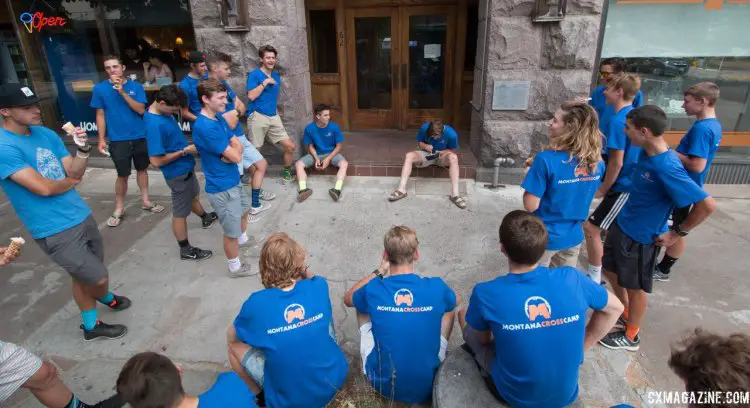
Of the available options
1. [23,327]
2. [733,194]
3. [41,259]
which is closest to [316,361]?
[23,327]

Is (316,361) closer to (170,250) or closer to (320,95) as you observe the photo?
(170,250)

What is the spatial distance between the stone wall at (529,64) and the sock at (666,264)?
7.60ft

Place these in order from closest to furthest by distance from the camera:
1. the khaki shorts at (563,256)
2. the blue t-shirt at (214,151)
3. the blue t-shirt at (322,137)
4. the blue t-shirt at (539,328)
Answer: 1. the blue t-shirt at (539,328)
2. the khaki shorts at (563,256)
3. the blue t-shirt at (214,151)
4. the blue t-shirt at (322,137)

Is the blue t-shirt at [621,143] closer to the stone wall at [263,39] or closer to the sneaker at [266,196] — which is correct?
the sneaker at [266,196]

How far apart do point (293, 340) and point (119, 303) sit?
2134 mm

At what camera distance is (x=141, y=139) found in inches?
203

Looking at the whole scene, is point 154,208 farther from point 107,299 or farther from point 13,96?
point 13,96

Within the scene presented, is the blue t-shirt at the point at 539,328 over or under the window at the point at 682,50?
under

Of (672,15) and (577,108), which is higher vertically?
(672,15)

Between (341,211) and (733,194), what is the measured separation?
513 centimetres

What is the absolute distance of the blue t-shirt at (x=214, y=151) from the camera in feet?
11.5

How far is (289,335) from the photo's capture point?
7.04ft

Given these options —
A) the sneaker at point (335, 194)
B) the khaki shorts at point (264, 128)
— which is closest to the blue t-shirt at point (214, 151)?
the sneaker at point (335, 194)

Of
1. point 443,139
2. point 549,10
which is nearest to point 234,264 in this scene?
point 443,139
